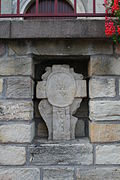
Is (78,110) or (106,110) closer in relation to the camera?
(106,110)

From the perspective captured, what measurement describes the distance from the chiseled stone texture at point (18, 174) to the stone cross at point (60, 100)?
0.37m

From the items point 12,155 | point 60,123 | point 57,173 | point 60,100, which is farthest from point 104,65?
point 12,155

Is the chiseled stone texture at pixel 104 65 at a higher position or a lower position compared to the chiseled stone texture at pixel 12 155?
higher

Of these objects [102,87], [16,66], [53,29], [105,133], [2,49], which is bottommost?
[105,133]

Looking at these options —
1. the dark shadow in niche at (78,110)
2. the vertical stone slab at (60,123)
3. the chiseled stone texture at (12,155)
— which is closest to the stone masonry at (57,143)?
the chiseled stone texture at (12,155)

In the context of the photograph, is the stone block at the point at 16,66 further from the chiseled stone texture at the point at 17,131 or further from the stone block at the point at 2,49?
the chiseled stone texture at the point at 17,131

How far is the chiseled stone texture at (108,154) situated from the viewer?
1.87m

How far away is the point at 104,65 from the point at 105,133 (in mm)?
639

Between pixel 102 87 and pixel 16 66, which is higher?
pixel 16 66

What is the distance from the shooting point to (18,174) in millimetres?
1865

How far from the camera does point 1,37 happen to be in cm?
185

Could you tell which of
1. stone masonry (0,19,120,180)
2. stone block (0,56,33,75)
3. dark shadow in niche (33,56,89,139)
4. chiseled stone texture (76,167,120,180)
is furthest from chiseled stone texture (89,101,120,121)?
stone block (0,56,33,75)

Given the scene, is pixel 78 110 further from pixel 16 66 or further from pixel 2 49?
pixel 2 49

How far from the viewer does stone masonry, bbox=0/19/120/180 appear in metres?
1.87
